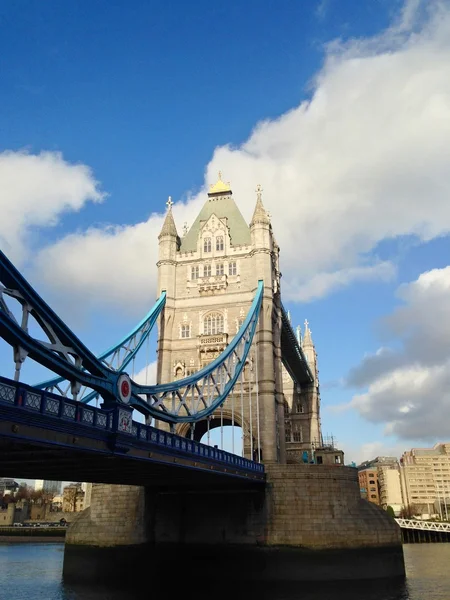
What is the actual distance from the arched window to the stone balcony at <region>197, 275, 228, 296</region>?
2123mm

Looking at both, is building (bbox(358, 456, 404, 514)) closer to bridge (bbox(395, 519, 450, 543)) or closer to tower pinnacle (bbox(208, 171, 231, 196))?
bridge (bbox(395, 519, 450, 543))

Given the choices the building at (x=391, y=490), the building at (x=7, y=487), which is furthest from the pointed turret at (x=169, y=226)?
the building at (x=7, y=487)

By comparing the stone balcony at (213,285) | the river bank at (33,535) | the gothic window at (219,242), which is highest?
the gothic window at (219,242)

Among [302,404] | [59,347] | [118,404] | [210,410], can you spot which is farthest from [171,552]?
[302,404]

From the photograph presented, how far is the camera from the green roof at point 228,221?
50.7 meters

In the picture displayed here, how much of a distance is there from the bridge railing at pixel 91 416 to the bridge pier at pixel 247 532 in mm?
9306

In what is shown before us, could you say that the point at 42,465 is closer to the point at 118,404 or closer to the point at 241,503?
the point at 118,404

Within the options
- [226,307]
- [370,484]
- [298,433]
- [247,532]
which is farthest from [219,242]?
[370,484]

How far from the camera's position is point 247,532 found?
3456 cm

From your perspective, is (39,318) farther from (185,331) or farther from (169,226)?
(169,226)

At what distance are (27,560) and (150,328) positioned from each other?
2114 centimetres

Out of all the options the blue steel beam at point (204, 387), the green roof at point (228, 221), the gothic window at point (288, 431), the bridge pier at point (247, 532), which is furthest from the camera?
the gothic window at point (288, 431)

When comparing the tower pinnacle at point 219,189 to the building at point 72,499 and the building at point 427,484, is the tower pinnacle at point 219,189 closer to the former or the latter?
the building at point 72,499

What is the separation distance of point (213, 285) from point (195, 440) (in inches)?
557
